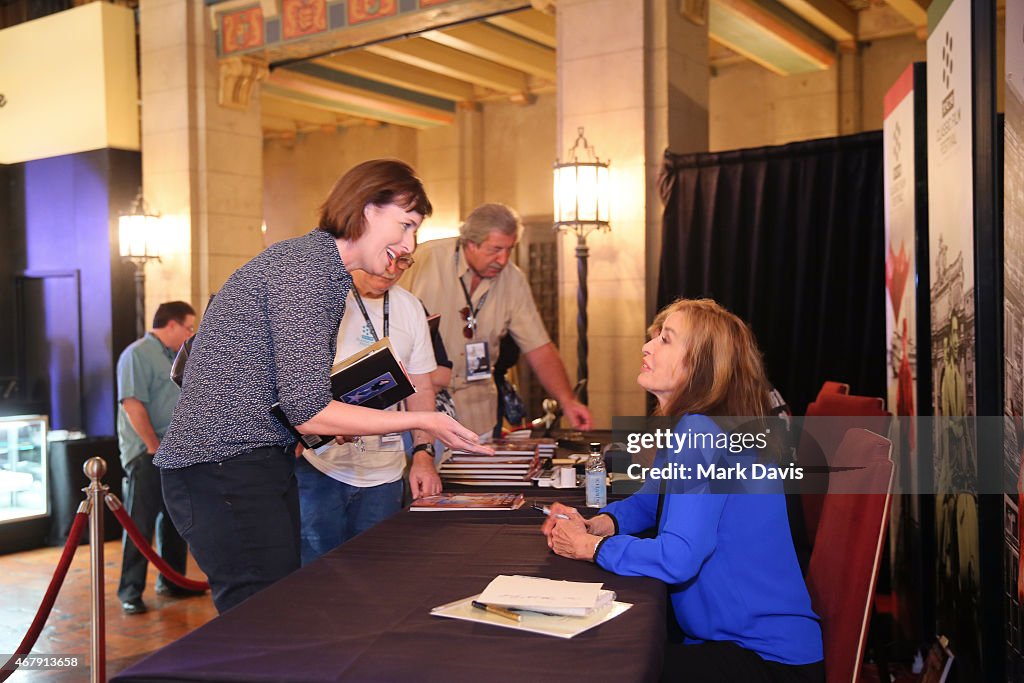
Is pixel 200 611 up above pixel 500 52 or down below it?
below

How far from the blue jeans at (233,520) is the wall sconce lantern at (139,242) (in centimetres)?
571

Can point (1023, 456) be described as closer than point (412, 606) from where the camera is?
No

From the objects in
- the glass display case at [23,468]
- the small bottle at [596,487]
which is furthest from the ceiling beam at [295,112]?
the small bottle at [596,487]

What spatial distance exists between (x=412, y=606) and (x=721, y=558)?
0.69 meters

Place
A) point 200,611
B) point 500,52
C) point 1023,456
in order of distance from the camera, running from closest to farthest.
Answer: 1. point 1023,456
2. point 200,611
3. point 500,52

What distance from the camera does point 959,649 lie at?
2.91 metres

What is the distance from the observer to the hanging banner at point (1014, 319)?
7.26 ft

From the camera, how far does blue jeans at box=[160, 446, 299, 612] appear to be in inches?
80.7

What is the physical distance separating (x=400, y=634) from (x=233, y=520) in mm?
621

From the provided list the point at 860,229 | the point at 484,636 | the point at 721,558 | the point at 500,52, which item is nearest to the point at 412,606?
the point at 484,636

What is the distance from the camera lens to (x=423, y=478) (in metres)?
2.85

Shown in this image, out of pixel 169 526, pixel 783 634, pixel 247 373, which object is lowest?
pixel 169 526

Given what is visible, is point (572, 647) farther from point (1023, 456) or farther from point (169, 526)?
point (169, 526)

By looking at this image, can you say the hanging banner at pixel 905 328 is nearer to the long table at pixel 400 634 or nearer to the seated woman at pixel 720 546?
the seated woman at pixel 720 546
